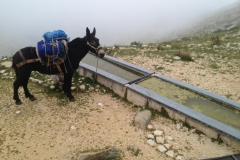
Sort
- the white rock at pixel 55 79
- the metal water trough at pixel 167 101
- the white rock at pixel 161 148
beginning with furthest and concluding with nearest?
the white rock at pixel 55 79, the metal water trough at pixel 167 101, the white rock at pixel 161 148

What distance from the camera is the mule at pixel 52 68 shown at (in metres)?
5.32

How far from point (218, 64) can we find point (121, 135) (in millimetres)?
5845

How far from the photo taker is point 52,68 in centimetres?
567

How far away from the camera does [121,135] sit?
16.2 feet

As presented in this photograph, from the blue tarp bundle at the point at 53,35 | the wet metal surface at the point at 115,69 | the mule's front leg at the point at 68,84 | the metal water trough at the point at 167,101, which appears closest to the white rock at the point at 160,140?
the metal water trough at the point at 167,101

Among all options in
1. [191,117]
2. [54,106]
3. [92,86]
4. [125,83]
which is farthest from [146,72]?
[54,106]

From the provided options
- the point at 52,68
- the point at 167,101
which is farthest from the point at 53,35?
the point at 167,101

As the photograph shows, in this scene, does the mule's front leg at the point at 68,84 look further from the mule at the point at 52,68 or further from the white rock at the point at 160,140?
the white rock at the point at 160,140

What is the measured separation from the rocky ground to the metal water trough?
0.55 feet

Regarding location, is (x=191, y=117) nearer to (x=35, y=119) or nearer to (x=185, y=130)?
(x=185, y=130)

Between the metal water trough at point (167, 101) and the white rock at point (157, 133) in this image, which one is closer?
the metal water trough at point (167, 101)

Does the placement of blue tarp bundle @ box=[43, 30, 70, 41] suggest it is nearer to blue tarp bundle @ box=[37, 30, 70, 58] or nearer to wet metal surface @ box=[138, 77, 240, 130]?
blue tarp bundle @ box=[37, 30, 70, 58]

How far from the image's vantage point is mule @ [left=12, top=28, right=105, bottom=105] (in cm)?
532

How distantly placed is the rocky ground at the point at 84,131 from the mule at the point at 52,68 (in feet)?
1.50
